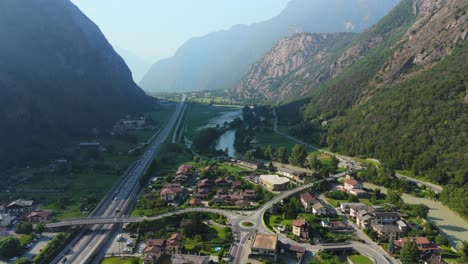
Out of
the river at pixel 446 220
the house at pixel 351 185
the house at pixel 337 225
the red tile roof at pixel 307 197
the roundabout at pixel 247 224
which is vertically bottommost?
the roundabout at pixel 247 224

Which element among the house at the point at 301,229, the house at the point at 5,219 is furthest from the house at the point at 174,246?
the house at the point at 5,219

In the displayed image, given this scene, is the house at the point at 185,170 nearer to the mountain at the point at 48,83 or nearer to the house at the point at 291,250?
the mountain at the point at 48,83

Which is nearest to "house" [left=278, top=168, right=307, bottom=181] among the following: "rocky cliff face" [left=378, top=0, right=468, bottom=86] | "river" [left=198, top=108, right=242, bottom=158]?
"river" [left=198, top=108, right=242, bottom=158]

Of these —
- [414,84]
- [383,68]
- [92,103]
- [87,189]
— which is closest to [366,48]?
[383,68]

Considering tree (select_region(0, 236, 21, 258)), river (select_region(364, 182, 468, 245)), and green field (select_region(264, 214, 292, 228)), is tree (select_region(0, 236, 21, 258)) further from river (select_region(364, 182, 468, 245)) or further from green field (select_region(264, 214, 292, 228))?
river (select_region(364, 182, 468, 245))

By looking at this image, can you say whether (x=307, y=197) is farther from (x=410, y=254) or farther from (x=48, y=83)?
(x=48, y=83)

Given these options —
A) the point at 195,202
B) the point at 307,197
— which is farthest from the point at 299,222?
the point at 195,202

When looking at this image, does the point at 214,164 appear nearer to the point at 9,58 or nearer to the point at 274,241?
the point at 274,241
